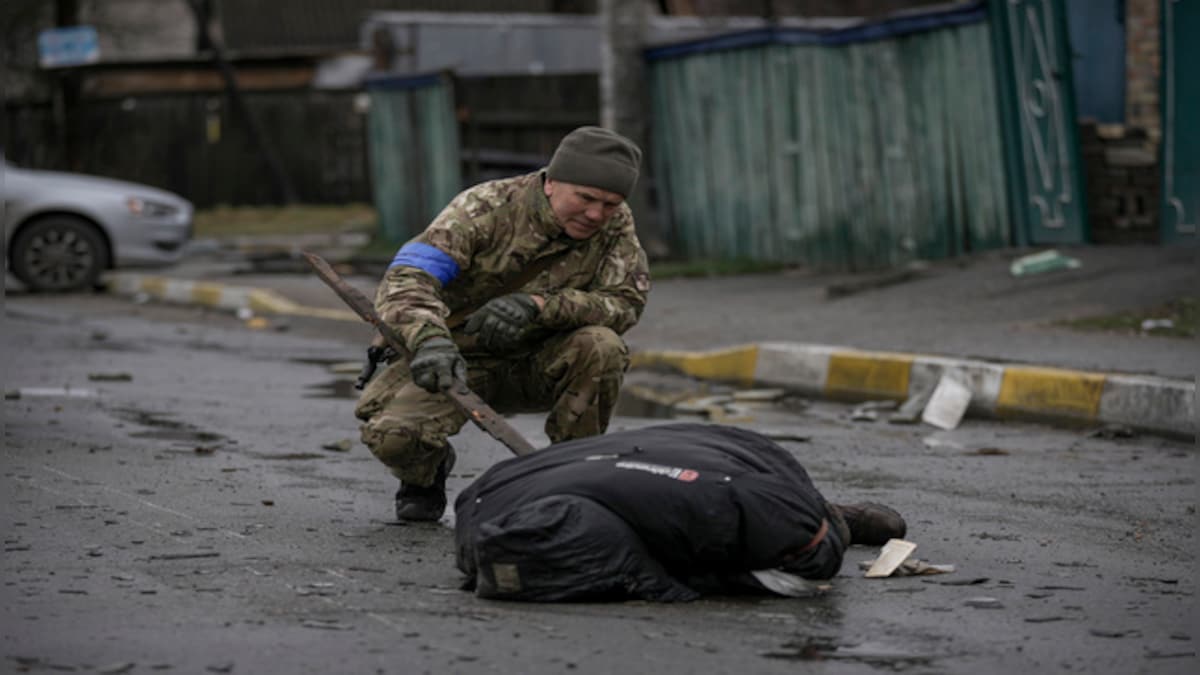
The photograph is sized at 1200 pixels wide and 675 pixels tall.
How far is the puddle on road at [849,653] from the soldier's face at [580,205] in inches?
72.5

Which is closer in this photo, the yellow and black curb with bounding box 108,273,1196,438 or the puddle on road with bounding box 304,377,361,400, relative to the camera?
the yellow and black curb with bounding box 108,273,1196,438

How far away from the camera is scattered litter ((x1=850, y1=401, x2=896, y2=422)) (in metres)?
8.73

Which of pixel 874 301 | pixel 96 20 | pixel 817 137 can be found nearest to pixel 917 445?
pixel 874 301

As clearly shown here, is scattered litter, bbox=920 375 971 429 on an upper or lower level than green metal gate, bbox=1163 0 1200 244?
lower

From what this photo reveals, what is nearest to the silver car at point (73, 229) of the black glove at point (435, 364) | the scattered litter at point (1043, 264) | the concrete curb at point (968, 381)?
the concrete curb at point (968, 381)

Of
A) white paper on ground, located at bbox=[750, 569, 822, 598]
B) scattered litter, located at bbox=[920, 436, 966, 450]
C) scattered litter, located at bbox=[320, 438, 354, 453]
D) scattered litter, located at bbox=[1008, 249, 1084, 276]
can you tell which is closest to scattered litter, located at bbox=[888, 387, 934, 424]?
scattered litter, located at bbox=[920, 436, 966, 450]

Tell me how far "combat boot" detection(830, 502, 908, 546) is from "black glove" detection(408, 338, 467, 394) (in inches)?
45.3

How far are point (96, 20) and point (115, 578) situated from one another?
107 feet

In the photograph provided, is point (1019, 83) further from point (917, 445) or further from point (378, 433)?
point (378, 433)

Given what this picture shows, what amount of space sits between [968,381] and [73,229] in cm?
1034

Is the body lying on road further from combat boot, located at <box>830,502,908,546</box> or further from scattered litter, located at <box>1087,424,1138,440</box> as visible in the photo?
scattered litter, located at <box>1087,424,1138,440</box>

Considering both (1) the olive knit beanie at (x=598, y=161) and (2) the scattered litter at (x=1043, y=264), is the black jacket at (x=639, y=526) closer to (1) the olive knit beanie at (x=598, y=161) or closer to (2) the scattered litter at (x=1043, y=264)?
(1) the olive knit beanie at (x=598, y=161)

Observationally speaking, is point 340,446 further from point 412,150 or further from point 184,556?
point 412,150

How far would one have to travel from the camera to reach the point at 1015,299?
11359 mm
